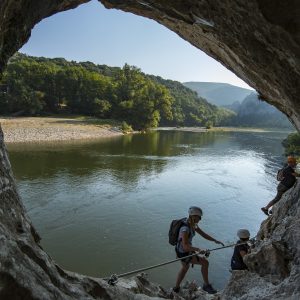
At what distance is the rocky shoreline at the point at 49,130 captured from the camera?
53.4 meters

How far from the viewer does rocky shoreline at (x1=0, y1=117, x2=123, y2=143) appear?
175 ft

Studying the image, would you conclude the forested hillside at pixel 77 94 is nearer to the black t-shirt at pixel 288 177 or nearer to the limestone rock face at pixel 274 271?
the black t-shirt at pixel 288 177

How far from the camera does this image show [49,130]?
5916cm

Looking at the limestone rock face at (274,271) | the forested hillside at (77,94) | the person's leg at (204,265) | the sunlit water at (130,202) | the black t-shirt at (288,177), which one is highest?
the forested hillside at (77,94)

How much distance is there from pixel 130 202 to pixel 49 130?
40.5 m

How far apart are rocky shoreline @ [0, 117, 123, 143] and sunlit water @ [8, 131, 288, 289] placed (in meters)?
12.9

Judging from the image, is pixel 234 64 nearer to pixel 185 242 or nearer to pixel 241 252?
pixel 185 242

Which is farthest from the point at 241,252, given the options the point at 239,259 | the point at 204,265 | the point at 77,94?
the point at 77,94

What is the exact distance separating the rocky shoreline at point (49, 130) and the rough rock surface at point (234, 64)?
45.7m

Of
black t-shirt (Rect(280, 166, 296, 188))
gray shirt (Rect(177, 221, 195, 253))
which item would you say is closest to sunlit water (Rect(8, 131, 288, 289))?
black t-shirt (Rect(280, 166, 296, 188))

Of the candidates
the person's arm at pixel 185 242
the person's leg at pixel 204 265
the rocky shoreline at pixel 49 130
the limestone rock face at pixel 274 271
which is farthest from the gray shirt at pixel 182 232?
the rocky shoreline at pixel 49 130

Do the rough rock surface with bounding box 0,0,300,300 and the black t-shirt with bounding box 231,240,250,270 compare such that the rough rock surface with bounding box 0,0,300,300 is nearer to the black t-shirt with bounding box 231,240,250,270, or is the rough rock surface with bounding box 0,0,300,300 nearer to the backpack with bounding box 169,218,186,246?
the black t-shirt with bounding box 231,240,250,270

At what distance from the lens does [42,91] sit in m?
89.2

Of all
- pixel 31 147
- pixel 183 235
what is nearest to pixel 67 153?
pixel 31 147
